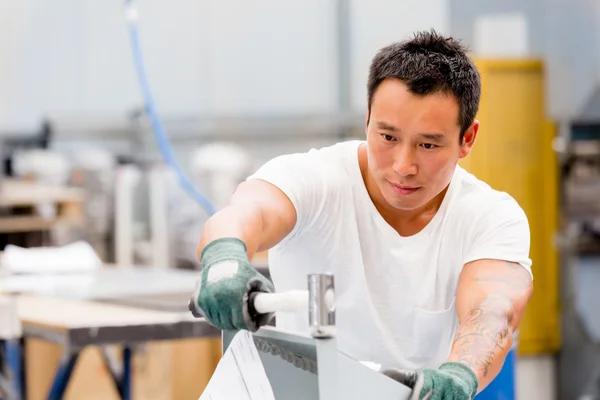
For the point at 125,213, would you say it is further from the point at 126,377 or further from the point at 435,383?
the point at 435,383

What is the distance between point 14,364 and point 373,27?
369 cm

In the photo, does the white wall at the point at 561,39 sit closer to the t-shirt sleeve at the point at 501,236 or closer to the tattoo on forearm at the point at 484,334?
the t-shirt sleeve at the point at 501,236

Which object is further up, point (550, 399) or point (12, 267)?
point (12, 267)

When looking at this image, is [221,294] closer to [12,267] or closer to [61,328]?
[61,328]

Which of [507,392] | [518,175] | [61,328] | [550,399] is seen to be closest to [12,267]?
[61,328]

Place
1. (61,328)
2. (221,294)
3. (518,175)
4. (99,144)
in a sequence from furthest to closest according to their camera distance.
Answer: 1. (99,144)
2. (518,175)
3. (61,328)
4. (221,294)

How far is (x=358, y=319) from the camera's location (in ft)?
5.51

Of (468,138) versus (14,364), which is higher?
(468,138)

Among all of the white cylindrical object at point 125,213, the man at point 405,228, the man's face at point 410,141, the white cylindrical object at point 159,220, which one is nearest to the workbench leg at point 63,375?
the man at point 405,228

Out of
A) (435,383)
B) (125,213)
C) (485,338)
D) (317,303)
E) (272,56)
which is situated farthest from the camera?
(272,56)

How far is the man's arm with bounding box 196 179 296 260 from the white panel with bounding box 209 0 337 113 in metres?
4.40

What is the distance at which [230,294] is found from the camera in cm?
110

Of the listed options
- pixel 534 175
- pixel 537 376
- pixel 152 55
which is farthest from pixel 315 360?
pixel 152 55

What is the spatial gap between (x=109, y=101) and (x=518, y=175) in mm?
2593
